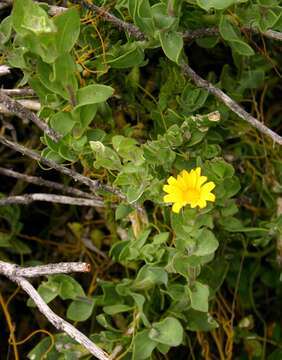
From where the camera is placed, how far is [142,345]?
1286 mm

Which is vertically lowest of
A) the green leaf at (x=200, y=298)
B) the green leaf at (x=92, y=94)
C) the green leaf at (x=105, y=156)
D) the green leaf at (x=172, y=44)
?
the green leaf at (x=200, y=298)

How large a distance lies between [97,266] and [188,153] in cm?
52

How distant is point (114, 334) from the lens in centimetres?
138

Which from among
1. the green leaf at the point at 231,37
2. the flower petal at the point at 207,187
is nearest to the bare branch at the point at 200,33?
the green leaf at the point at 231,37

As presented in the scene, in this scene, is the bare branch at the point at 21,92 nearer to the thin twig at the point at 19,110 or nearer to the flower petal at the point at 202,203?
the thin twig at the point at 19,110

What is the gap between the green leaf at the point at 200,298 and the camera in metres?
1.25

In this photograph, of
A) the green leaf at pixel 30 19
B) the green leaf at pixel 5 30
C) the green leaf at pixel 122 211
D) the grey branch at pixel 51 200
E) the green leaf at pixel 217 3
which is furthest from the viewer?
the grey branch at pixel 51 200

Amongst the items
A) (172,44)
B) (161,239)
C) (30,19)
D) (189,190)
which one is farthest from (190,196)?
(30,19)

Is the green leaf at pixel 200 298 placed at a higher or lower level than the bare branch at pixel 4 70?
lower

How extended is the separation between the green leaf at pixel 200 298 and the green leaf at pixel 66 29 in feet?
1.61

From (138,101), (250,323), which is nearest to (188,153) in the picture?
(138,101)

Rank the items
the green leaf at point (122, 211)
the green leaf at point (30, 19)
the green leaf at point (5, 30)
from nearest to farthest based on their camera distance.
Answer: the green leaf at point (30, 19) → the green leaf at point (5, 30) → the green leaf at point (122, 211)

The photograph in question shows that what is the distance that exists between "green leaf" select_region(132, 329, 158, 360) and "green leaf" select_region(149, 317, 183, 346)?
0.01 m

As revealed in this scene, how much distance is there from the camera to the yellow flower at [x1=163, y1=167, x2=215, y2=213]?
45.1 inches
